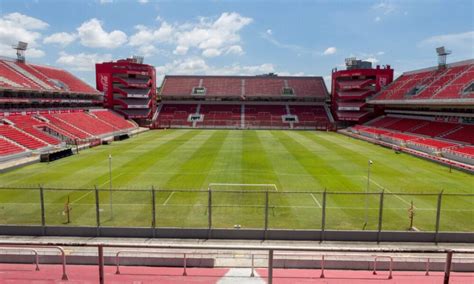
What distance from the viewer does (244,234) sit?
1465 cm

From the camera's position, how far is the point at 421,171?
30172mm

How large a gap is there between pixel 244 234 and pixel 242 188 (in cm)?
831

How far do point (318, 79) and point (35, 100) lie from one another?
74152 mm

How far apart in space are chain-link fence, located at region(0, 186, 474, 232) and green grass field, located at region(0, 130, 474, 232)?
58 mm

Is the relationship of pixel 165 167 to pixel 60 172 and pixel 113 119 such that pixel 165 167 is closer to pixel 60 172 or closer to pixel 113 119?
pixel 60 172

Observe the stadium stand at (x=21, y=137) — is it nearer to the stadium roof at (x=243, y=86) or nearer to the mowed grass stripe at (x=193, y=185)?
the mowed grass stripe at (x=193, y=185)

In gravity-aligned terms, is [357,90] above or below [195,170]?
above

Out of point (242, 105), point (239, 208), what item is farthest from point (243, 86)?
point (239, 208)

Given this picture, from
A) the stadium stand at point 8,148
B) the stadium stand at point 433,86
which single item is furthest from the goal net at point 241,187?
the stadium stand at point 433,86

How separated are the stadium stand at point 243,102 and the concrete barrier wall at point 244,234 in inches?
2488

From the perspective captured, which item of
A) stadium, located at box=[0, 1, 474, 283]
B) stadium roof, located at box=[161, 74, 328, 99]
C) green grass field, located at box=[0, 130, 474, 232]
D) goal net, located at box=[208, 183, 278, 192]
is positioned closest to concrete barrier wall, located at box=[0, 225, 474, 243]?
stadium, located at box=[0, 1, 474, 283]

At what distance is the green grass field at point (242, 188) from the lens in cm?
1706

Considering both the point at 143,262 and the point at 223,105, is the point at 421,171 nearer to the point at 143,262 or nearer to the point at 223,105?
the point at 143,262

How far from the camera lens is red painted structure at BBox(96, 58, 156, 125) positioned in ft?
248
